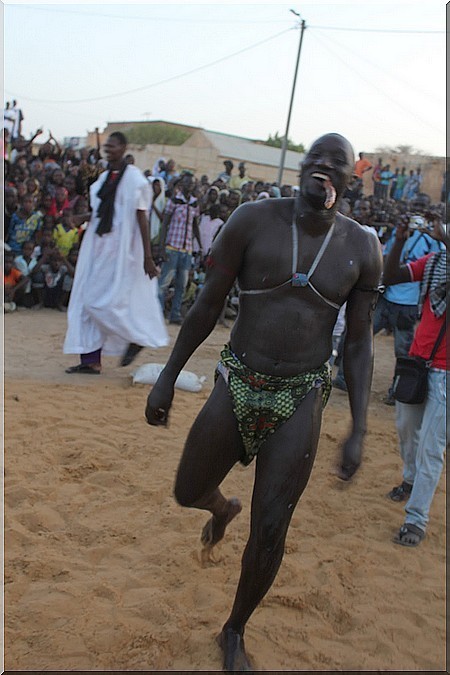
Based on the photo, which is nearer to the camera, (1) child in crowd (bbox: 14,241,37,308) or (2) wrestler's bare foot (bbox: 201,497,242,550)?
(2) wrestler's bare foot (bbox: 201,497,242,550)

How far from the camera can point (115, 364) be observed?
714cm

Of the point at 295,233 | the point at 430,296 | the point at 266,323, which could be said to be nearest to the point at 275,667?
the point at 266,323

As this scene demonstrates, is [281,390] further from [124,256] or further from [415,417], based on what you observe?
[124,256]

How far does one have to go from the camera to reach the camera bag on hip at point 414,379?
421 cm

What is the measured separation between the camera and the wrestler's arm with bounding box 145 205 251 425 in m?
2.70

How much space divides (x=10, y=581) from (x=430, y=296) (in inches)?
114

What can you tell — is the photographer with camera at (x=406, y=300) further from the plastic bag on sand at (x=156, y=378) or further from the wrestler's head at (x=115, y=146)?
the wrestler's head at (x=115, y=146)

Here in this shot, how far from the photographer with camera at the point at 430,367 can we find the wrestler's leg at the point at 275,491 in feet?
5.50

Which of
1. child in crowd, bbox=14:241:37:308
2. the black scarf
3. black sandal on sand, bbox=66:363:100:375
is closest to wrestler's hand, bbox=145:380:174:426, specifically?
the black scarf

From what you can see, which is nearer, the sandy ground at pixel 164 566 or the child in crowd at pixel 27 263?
the sandy ground at pixel 164 566

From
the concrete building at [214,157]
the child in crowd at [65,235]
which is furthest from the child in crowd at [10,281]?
Answer: the concrete building at [214,157]

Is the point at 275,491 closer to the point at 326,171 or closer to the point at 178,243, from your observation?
the point at 326,171

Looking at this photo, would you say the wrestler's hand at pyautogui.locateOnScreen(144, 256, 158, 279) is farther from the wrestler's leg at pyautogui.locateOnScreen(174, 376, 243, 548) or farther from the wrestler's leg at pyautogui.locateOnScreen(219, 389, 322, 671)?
the wrestler's leg at pyautogui.locateOnScreen(219, 389, 322, 671)

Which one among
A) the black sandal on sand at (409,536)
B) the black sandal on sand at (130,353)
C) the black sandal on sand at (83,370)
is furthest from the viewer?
the black sandal on sand at (83,370)
